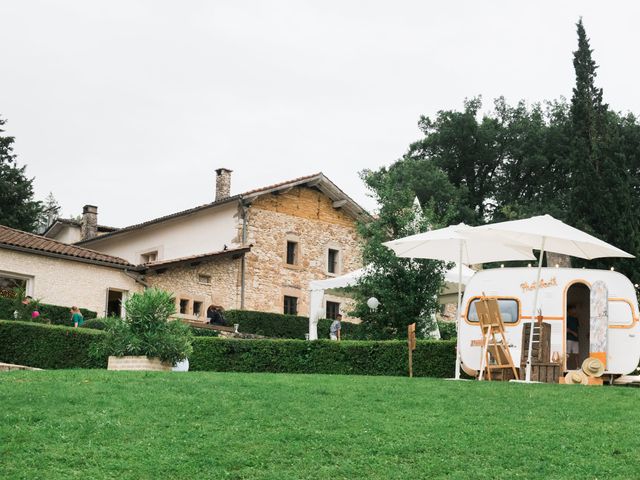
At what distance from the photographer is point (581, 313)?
18172 millimetres

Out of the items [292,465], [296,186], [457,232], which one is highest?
[296,186]

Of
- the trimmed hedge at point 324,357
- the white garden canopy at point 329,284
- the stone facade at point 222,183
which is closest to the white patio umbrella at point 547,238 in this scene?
the trimmed hedge at point 324,357

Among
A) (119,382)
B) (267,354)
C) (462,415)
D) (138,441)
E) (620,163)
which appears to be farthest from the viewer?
(620,163)

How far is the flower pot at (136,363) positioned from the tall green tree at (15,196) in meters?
32.0

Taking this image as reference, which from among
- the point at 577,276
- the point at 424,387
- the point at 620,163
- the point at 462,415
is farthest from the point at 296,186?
the point at 462,415

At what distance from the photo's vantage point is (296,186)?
131ft

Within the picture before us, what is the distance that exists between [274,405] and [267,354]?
898cm

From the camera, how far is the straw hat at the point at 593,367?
1584 centimetres

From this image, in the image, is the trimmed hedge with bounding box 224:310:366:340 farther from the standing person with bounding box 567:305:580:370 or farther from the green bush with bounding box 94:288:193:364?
the standing person with bounding box 567:305:580:370

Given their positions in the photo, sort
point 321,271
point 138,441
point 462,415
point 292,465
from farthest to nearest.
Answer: point 321,271 < point 462,415 < point 138,441 < point 292,465

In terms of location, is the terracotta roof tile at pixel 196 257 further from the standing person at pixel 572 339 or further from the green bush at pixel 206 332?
the standing person at pixel 572 339

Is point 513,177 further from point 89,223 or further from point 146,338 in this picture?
point 146,338

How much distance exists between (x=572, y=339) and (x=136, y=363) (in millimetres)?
8111

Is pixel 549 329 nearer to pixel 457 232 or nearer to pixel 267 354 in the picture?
pixel 457 232
